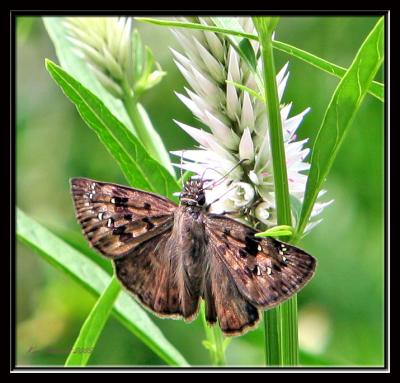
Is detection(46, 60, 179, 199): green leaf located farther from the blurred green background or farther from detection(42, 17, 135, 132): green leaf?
the blurred green background

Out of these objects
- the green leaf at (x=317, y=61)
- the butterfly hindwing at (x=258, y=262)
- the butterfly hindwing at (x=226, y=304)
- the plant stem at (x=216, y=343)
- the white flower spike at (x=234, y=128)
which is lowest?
the plant stem at (x=216, y=343)

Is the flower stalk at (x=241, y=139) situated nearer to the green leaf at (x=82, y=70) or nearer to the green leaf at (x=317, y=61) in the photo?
the green leaf at (x=317, y=61)

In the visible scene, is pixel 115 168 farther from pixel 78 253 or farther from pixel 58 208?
pixel 78 253

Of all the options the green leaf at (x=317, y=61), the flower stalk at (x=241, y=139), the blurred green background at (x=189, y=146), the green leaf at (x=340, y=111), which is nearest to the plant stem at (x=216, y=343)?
the flower stalk at (x=241, y=139)

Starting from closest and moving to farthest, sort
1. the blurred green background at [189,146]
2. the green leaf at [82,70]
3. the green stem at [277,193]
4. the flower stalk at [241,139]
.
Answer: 1. the green stem at [277,193]
2. the flower stalk at [241,139]
3. the green leaf at [82,70]
4. the blurred green background at [189,146]

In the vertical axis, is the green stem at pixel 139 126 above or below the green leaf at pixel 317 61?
below

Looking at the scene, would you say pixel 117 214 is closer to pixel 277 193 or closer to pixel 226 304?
pixel 226 304

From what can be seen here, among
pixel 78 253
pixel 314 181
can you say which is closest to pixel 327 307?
pixel 78 253

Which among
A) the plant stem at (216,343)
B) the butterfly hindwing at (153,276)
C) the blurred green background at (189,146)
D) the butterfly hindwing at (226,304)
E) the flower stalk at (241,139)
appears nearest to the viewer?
the flower stalk at (241,139)
